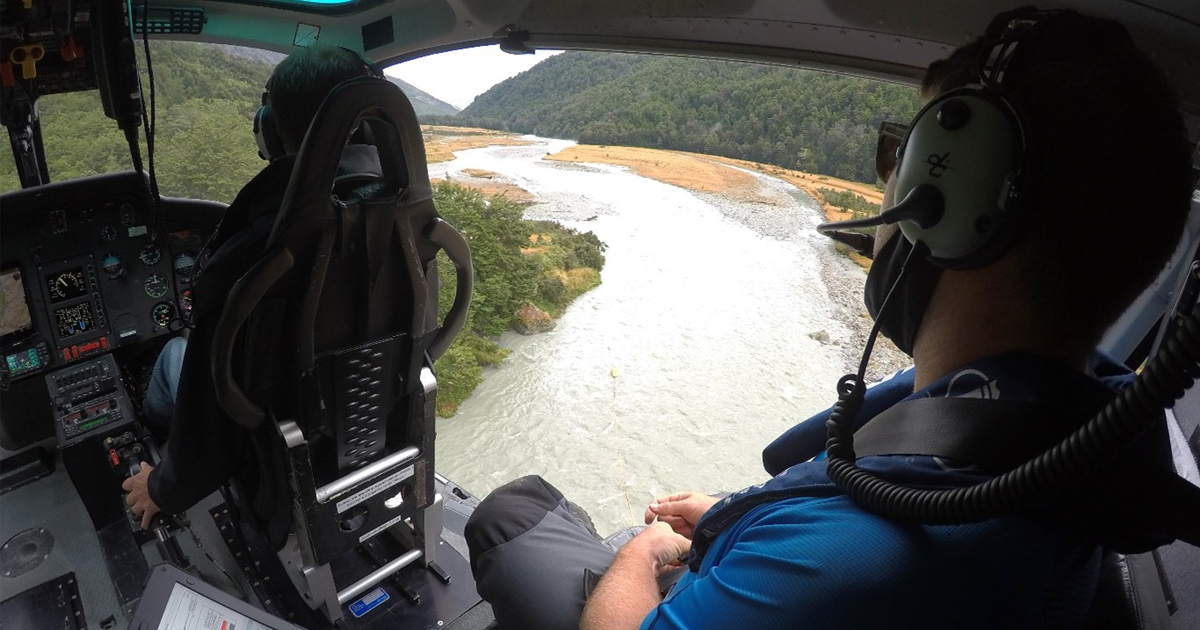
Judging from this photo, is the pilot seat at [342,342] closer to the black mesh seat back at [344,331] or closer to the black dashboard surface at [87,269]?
the black mesh seat back at [344,331]

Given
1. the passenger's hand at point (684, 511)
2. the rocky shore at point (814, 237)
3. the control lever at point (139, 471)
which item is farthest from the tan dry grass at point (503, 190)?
the passenger's hand at point (684, 511)

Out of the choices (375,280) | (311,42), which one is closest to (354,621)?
(375,280)

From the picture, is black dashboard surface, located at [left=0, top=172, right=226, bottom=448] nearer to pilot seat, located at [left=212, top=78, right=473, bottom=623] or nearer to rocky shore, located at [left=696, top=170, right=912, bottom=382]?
pilot seat, located at [left=212, top=78, right=473, bottom=623]

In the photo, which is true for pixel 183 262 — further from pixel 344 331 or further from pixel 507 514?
pixel 507 514

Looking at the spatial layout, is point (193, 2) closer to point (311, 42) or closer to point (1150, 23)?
point (311, 42)

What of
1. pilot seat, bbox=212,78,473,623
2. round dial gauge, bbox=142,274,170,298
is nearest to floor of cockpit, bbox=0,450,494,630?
pilot seat, bbox=212,78,473,623

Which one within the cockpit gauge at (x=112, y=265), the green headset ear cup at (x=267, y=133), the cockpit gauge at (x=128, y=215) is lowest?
the cockpit gauge at (x=112, y=265)
